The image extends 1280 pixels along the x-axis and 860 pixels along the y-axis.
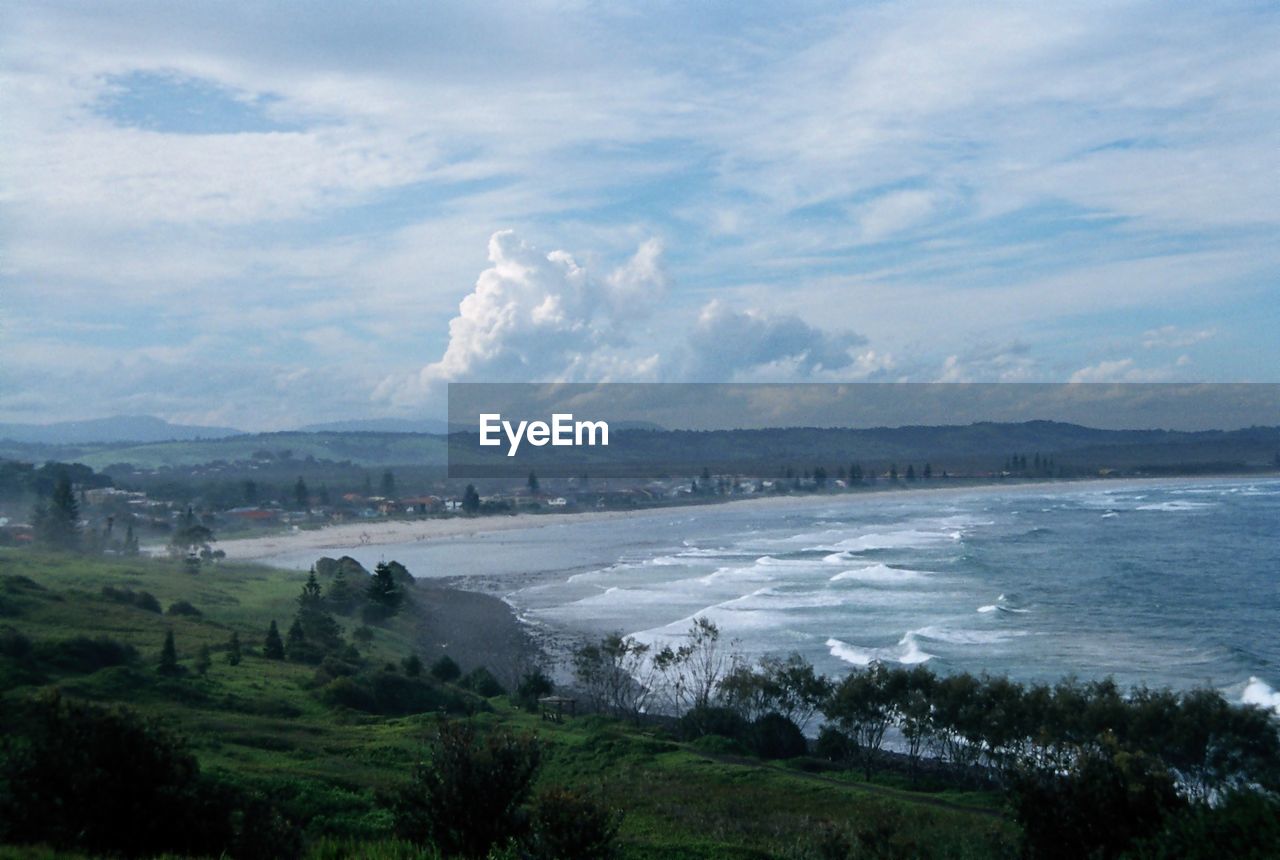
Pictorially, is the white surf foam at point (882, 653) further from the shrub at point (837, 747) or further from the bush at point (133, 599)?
the bush at point (133, 599)

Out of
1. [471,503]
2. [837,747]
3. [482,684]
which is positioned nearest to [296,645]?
[482,684]

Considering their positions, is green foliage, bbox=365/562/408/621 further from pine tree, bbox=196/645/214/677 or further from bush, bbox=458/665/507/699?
pine tree, bbox=196/645/214/677

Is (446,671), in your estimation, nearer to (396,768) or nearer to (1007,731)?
(396,768)

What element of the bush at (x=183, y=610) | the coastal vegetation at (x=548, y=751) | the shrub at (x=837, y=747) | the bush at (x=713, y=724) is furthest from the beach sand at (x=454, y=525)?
the shrub at (x=837, y=747)

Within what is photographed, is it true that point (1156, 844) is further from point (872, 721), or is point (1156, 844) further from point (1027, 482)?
point (1027, 482)

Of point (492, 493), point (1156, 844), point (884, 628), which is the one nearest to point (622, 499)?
point (492, 493)
